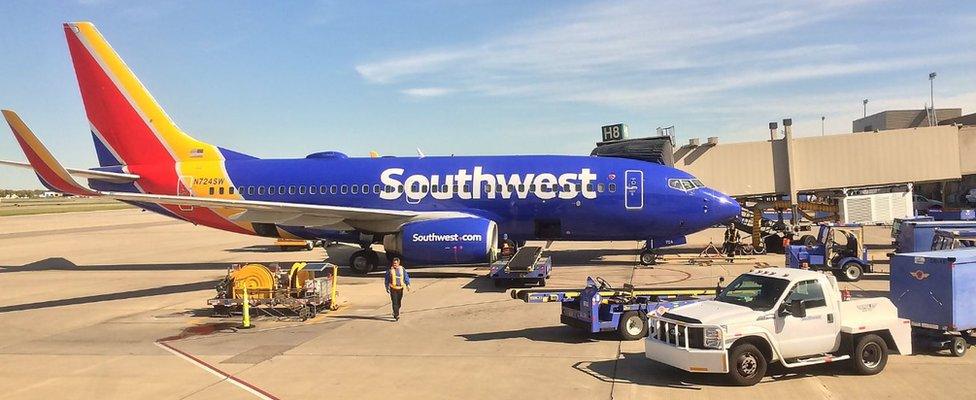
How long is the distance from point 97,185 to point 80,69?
4904mm

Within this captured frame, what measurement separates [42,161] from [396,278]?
12.8 meters

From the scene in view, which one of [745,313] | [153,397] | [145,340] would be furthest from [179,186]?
[745,313]

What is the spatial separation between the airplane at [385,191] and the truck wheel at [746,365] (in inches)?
529

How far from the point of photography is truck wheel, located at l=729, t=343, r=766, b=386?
10.1 metres

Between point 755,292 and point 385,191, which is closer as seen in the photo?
point 755,292

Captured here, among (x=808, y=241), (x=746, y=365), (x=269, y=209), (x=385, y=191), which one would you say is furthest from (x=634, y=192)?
(x=746, y=365)

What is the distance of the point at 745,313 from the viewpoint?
10.4m

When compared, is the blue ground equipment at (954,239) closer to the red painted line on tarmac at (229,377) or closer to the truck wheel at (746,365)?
the truck wheel at (746,365)

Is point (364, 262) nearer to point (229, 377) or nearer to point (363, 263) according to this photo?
point (363, 263)

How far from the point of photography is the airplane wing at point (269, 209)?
68.4 feet

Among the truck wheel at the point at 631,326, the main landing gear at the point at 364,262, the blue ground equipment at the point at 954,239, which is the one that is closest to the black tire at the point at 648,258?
the blue ground equipment at the point at 954,239

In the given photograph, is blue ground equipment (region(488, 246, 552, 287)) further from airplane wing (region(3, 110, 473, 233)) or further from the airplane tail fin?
the airplane tail fin

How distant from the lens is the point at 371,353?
42.9 ft

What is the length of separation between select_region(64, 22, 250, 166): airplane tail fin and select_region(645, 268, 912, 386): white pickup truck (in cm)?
2368
